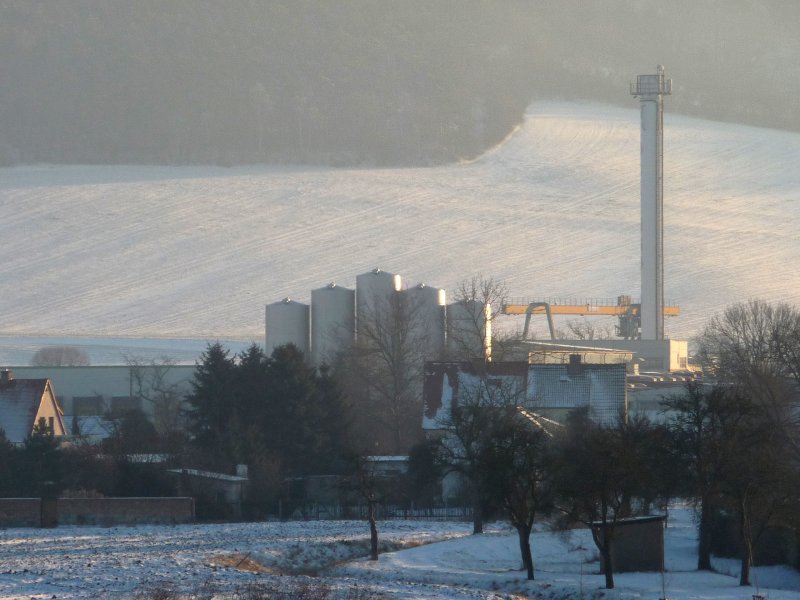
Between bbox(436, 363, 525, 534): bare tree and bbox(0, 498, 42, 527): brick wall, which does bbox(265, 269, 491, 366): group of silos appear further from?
bbox(0, 498, 42, 527): brick wall

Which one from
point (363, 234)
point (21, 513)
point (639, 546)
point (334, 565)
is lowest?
point (334, 565)

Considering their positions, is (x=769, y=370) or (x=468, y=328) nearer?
(x=769, y=370)

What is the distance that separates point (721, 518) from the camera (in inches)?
1000

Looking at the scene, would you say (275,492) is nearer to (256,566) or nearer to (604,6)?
(256,566)

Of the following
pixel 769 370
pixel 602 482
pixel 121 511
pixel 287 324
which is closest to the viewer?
pixel 602 482

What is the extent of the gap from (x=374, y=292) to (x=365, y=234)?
142 ft

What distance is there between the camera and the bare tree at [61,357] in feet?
219

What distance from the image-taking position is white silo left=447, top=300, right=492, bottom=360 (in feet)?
151

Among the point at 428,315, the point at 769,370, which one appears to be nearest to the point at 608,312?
the point at 428,315

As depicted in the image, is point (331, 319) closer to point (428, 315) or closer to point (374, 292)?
point (374, 292)

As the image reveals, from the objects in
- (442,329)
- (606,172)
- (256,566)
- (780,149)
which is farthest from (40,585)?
(780,149)

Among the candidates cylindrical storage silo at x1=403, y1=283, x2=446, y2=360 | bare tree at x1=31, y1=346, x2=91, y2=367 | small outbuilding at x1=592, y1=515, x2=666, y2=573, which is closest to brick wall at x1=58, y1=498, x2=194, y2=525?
small outbuilding at x1=592, y1=515, x2=666, y2=573

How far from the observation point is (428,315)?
169 feet

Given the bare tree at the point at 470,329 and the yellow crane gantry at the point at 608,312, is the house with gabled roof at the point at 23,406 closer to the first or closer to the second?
the bare tree at the point at 470,329
